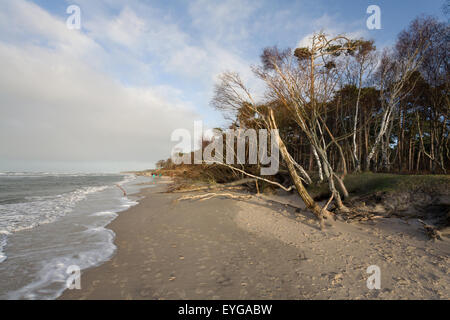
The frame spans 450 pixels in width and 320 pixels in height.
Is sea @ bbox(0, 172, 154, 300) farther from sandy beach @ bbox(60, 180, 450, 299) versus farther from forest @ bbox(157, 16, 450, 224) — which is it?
forest @ bbox(157, 16, 450, 224)

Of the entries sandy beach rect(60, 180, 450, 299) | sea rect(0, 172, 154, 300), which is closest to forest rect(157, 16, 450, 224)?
sandy beach rect(60, 180, 450, 299)

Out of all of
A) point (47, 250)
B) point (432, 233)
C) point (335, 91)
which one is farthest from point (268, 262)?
point (335, 91)

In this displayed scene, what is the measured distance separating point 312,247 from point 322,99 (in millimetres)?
7921

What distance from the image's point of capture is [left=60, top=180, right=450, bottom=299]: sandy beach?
3.00m

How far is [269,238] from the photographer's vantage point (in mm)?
5449

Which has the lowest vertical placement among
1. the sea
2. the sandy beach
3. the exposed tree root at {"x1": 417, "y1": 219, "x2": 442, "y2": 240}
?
the sea

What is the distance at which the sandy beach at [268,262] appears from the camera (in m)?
3.00

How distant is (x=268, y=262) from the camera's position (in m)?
3.96

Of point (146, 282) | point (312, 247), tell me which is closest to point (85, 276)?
point (146, 282)

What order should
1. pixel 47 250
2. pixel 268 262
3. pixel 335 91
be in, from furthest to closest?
pixel 335 91, pixel 47 250, pixel 268 262

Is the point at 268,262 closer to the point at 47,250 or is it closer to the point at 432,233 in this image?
the point at 432,233

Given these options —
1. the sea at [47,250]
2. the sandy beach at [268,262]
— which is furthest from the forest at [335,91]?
the sea at [47,250]

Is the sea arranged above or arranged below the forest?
below
